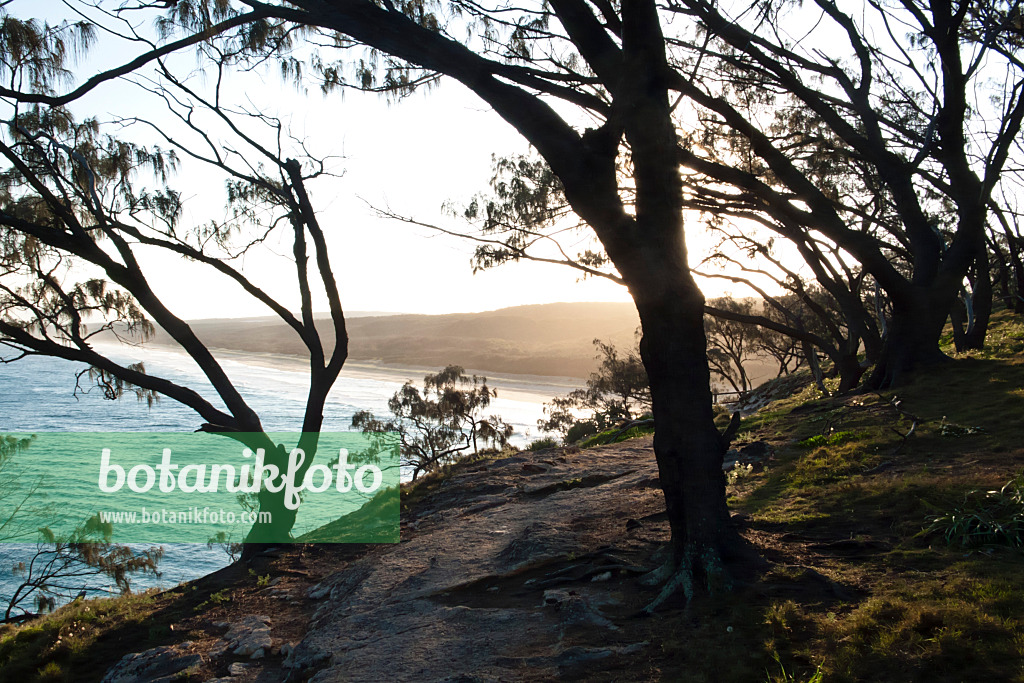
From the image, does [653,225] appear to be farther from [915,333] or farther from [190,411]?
[190,411]

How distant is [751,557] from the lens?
13.6 ft

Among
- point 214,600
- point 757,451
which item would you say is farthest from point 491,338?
point 214,600

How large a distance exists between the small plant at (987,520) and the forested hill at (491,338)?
5608 cm

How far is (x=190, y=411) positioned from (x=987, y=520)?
4935 cm

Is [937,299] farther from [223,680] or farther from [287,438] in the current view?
[287,438]

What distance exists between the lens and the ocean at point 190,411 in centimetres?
2008

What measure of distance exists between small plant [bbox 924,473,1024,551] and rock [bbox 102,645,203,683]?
197 inches

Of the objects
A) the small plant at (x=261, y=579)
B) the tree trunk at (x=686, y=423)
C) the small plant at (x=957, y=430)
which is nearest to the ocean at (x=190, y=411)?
the small plant at (x=261, y=579)

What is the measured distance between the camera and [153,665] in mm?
5094

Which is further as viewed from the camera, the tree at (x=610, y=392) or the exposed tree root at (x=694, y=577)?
the tree at (x=610, y=392)

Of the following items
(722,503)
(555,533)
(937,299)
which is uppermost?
(937,299)

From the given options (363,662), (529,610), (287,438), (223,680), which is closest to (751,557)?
(529,610)

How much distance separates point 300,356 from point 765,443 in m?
90.8

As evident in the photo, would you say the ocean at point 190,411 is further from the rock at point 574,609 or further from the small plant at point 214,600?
the rock at point 574,609
